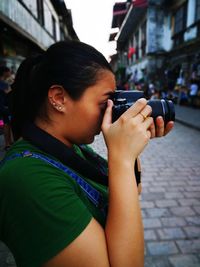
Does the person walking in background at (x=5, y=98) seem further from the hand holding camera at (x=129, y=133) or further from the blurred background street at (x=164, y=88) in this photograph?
the hand holding camera at (x=129, y=133)

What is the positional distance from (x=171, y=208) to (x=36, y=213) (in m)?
2.60

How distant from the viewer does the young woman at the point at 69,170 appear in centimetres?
73

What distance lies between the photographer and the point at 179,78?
1468 centimetres

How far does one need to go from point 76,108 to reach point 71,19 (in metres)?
25.6

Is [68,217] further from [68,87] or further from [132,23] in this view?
[132,23]

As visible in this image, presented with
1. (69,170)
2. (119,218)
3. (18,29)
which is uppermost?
(18,29)

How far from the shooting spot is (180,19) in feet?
49.5

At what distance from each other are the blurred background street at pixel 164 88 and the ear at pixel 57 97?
2.17 feet

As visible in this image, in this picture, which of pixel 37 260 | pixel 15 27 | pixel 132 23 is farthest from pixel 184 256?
pixel 132 23

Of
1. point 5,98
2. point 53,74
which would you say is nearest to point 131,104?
point 53,74

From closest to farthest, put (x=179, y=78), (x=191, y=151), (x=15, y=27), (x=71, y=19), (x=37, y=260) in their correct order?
(x=37, y=260)
(x=191, y=151)
(x=15, y=27)
(x=179, y=78)
(x=71, y=19)

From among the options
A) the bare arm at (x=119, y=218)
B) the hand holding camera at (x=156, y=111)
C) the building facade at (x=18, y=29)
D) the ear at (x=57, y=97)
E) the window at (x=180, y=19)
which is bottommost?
the bare arm at (x=119, y=218)

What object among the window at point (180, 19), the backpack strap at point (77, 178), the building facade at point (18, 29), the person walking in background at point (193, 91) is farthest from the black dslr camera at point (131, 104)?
the window at point (180, 19)

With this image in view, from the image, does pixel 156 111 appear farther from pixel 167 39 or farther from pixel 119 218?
pixel 167 39
